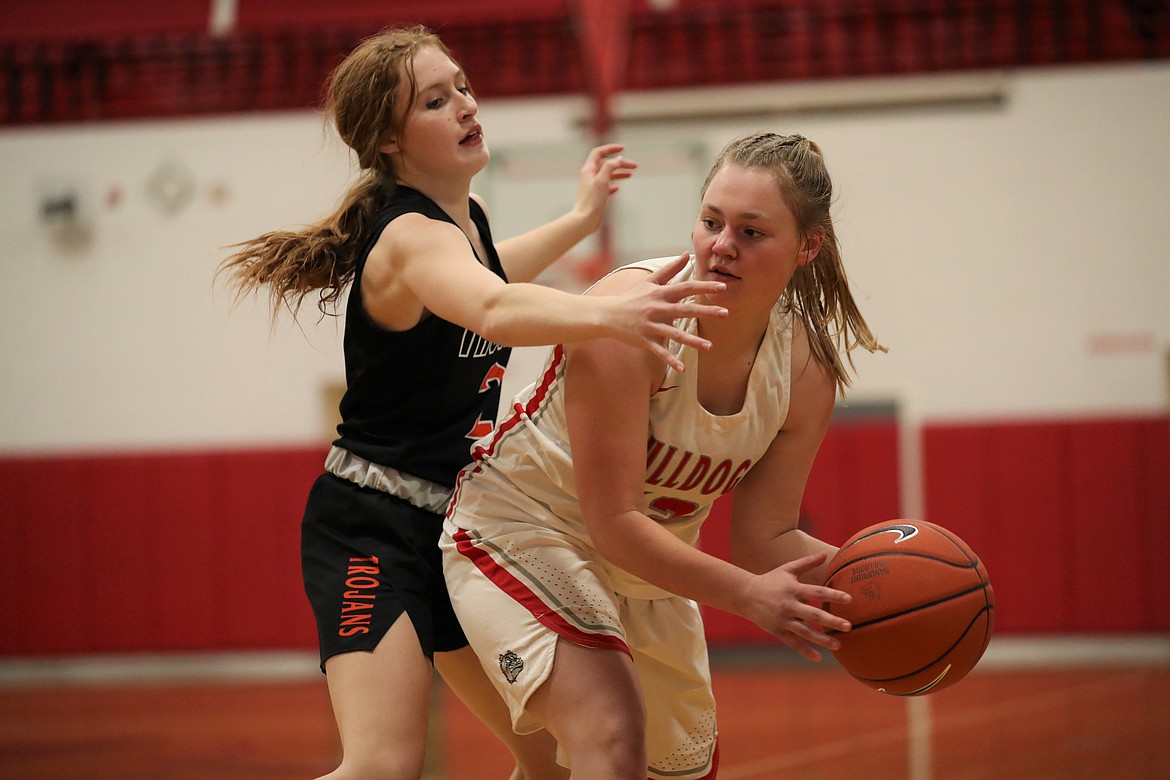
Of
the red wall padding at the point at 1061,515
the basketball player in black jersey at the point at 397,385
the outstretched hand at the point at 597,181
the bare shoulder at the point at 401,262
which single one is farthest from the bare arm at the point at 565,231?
the red wall padding at the point at 1061,515

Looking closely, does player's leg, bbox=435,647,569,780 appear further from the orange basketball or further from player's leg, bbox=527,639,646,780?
the orange basketball

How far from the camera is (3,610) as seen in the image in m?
7.22

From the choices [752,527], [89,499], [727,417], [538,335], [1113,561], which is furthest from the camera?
[89,499]

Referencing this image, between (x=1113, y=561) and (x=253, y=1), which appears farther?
(x=253, y=1)

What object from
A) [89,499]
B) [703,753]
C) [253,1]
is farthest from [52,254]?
[703,753]

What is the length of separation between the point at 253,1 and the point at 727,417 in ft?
22.5

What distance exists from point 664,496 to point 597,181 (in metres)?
0.95

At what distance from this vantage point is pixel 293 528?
7.00 meters

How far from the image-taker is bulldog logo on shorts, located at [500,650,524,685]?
1.99 metres

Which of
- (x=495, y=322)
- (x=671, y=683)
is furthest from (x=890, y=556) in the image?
(x=495, y=322)

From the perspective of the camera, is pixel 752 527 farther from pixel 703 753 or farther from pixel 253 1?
pixel 253 1

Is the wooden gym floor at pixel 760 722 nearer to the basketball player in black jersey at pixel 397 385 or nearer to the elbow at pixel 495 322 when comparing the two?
the basketball player in black jersey at pixel 397 385

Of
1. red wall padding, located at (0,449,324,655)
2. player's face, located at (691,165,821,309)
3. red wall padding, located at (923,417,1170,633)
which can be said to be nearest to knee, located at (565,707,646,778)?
player's face, located at (691,165,821,309)

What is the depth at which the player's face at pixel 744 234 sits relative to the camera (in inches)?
74.4
